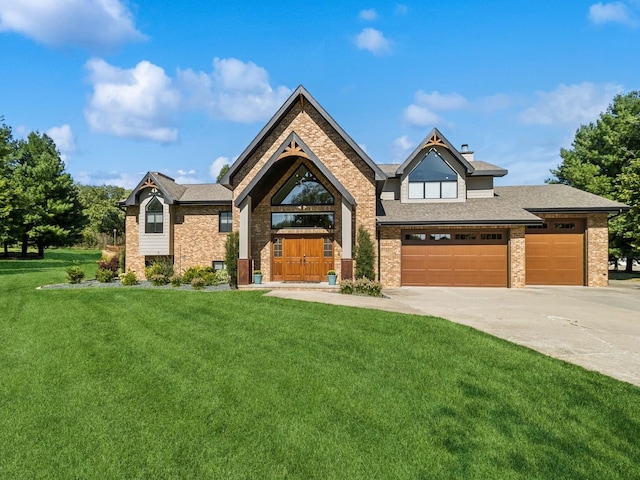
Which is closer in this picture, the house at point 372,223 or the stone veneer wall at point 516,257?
the house at point 372,223

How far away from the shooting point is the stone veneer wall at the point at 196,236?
20344mm

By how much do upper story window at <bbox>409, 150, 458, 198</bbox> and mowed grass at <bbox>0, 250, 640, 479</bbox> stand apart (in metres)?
Answer: 12.7

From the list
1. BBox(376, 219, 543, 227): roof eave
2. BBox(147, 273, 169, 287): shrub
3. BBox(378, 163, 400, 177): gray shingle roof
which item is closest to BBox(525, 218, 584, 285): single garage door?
BBox(376, 219, 543, 227): roof eave

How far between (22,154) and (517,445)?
50.1m

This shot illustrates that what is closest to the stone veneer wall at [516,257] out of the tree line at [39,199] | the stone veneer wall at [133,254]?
the stone veneer wall at [133,254]

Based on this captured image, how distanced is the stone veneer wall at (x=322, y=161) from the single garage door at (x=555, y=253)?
8.47m

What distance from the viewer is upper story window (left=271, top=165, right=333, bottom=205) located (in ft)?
56.1

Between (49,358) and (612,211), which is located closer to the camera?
(49,358)

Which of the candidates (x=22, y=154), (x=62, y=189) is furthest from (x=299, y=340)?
(x=22, y=154)

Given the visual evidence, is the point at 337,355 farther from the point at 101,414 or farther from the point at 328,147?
the point at 328,147

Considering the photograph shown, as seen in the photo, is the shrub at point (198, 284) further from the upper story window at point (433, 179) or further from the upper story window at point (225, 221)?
the upper story window at point (433, 179)

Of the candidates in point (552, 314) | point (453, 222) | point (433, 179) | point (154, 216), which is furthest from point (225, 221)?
point (552, 314)

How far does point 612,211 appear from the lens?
1716 centimetres

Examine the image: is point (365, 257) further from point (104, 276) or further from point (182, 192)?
point (104, 276)
